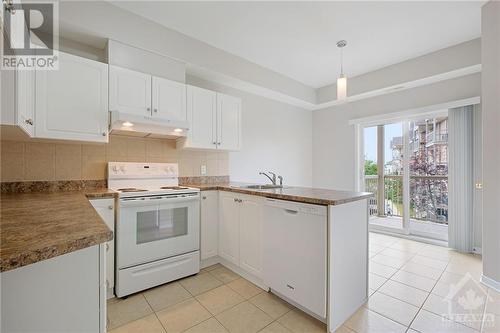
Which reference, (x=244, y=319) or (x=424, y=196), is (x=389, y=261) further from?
(x=244, y=319)

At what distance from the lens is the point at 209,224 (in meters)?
2.68

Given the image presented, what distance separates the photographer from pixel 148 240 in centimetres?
218

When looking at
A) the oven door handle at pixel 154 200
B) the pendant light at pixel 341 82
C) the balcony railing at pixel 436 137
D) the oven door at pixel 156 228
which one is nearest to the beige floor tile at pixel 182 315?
the oven door at pixel 156 228

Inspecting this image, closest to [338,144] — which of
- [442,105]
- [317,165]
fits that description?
[317,165]

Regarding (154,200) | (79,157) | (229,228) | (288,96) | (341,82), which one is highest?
(288,96)

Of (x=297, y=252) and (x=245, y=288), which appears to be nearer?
(x=297, y=252)

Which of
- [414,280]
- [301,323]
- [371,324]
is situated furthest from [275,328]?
[414,280]

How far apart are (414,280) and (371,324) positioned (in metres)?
1.03

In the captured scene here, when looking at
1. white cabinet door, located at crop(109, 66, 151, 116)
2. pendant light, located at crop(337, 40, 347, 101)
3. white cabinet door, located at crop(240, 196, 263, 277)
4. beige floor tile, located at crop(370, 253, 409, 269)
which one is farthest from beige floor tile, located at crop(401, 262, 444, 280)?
white cabinet door, located at crop(109, 66, 151, 116)

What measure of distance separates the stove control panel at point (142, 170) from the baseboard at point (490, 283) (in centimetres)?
347

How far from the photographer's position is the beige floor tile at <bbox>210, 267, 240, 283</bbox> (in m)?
2.43

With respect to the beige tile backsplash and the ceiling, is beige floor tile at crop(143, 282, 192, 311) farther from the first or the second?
the ceiling

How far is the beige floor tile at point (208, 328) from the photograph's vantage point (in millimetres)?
1650

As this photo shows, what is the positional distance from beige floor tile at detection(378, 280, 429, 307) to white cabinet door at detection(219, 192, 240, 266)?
1474mm
